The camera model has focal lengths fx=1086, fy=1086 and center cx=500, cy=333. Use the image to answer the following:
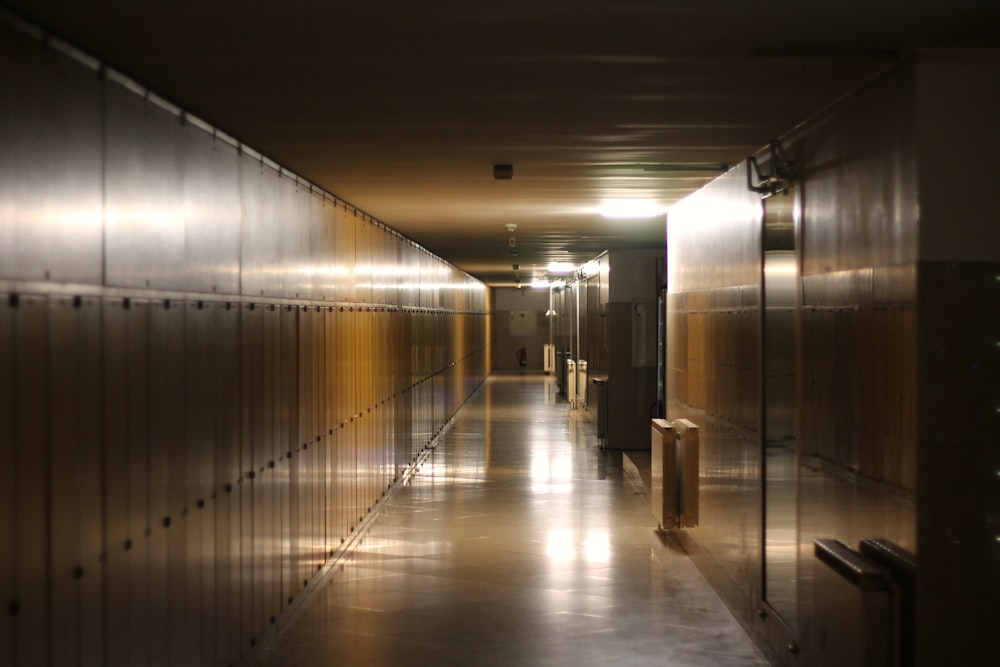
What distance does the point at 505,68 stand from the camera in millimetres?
4684

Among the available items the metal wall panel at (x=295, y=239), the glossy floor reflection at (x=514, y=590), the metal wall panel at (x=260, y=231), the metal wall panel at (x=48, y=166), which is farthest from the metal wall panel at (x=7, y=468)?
the metal wall panel at (x=295, y=239)

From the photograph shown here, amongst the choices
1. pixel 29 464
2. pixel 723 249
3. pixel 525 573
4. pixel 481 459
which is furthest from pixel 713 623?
pixel 481 459

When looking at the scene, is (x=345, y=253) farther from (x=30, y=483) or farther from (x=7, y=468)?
(x=7, y=468)

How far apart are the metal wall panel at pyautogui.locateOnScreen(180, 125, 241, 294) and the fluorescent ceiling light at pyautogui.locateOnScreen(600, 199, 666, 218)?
5.11 metres

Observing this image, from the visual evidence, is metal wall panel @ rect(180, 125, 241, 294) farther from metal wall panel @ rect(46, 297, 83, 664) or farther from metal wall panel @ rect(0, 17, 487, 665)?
metal wall panel @ rect(46, 297, 83, 664)

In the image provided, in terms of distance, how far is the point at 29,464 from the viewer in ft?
11.1

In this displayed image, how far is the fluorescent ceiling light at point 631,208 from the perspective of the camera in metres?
10.5

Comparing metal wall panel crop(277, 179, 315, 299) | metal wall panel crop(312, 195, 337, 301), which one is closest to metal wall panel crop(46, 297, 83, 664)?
metal wall panel crop(277, 179, 315, 299)

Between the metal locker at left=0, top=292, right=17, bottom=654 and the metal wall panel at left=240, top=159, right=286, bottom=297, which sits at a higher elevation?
the metal wall panel at left=240, top=159, right=286, bottom=297

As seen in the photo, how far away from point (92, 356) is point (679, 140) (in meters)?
4.02

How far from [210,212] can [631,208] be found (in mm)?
6220

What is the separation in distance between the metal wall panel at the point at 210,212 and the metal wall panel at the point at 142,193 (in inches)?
4.1

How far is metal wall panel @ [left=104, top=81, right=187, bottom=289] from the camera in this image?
13.6ft

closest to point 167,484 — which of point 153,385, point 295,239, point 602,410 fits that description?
point 153,385
